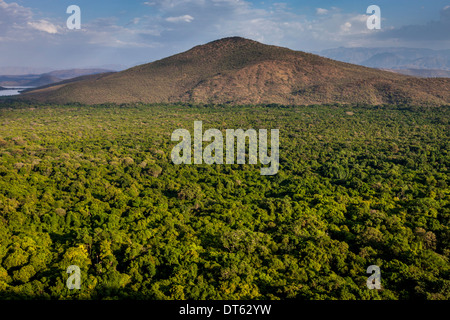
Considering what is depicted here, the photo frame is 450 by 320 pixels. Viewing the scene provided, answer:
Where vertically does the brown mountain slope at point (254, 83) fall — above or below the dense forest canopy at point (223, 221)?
above

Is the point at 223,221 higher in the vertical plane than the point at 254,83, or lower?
lower

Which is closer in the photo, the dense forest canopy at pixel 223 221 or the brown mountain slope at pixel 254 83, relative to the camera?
the dense forest canopy at pixel 223 221

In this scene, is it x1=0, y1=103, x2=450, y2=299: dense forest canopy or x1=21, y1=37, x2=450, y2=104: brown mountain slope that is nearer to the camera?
x1=0, y1=103, x2=450, y2=299: dense forest canopy
